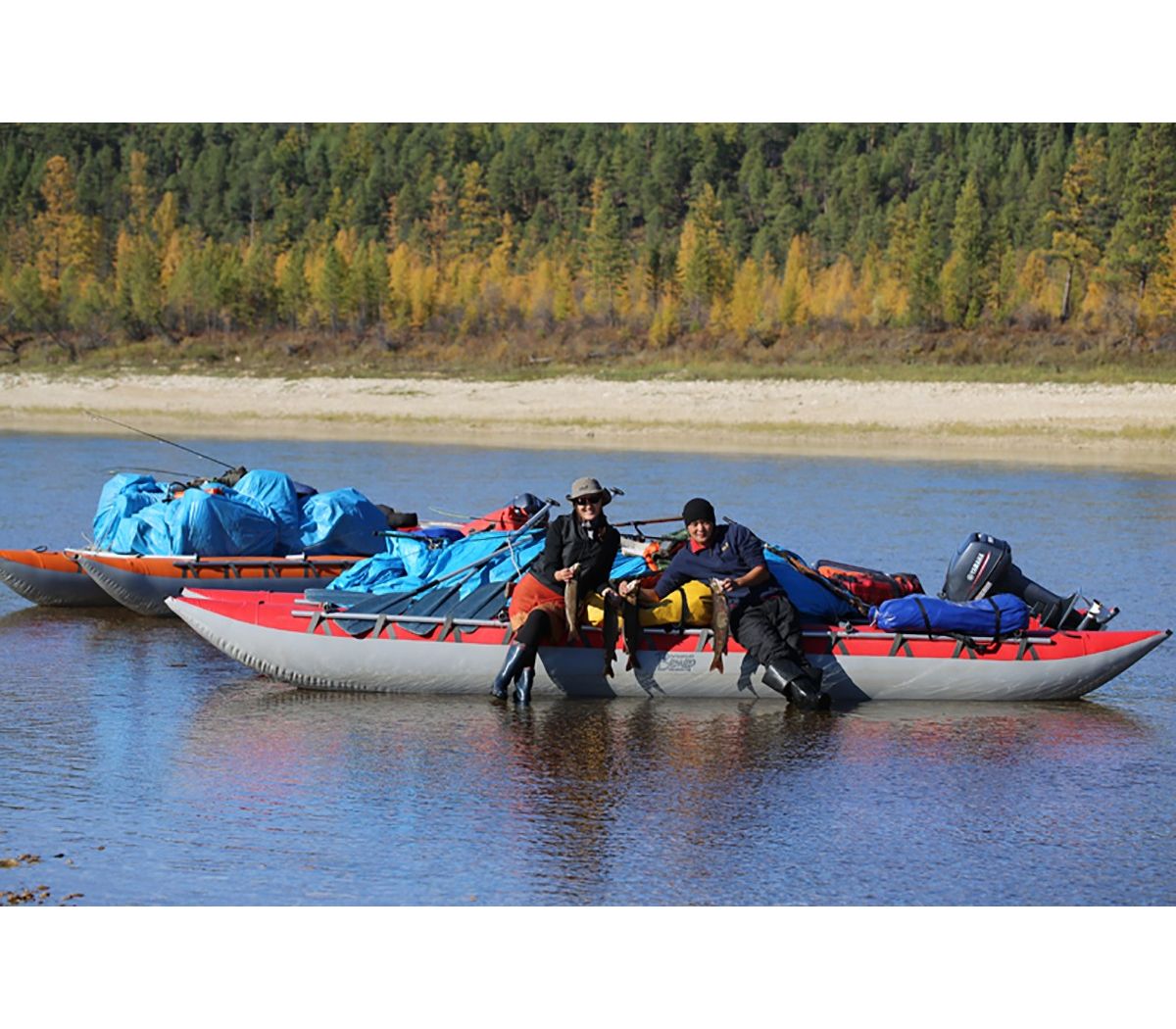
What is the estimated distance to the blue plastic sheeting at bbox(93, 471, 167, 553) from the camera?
15.0 meters

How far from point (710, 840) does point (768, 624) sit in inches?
111

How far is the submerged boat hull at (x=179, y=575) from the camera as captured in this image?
14.3 metres

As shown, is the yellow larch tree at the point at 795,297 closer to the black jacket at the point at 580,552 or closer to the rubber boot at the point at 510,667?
the black jacket at the point at 580,552

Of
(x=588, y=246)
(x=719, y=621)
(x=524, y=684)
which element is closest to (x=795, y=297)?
(x=588, y=246)

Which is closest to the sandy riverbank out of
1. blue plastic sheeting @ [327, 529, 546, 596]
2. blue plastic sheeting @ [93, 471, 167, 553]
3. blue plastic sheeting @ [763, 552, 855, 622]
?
blue plastic sheeting @ [93, 471, 167, 553]

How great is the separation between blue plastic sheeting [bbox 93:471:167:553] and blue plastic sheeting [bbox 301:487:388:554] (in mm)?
1333

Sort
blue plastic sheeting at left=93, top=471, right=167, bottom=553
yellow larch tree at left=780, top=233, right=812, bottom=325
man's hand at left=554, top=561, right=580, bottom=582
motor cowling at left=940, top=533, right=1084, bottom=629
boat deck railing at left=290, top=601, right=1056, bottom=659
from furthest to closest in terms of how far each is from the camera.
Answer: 1. yellow larch tree at left=780, top=233, right=812, bottom=325
2. blue plastic sheeting at left=93, top=471, right=167, bottom=553
3. motor cowling at left=940, top=533, right=1084, bottom=629
4. boat deck railing at left=290, top=601, right=1056, bottom=659
5. man's hand at left=554, top=561, right=580, bottom=582

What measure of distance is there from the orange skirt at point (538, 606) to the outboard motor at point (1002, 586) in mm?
2764

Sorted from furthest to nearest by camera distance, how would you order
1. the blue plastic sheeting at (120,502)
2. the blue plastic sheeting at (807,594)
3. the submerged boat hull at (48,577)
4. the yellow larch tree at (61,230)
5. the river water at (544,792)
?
the yellow larch tree at (61,230)
the blue plastic sheeting at (120,502)
the submerged boat hull at (48,577)
the blue plastic sheeting at (807,594)
the river water at (544,792)

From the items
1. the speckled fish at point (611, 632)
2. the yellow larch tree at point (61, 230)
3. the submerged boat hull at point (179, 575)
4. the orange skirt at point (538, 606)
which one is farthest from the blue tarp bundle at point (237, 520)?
the yellow larch tree at point (61, 230)

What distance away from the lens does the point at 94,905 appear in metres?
7.16

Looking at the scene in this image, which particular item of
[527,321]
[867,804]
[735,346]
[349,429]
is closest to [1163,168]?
[735,346]

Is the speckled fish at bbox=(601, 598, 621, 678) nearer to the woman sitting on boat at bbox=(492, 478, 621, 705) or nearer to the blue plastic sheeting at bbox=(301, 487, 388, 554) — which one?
the woman sitting on boat at bbox=(492, 478, 621, 705)

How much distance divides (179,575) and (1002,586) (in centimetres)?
650
